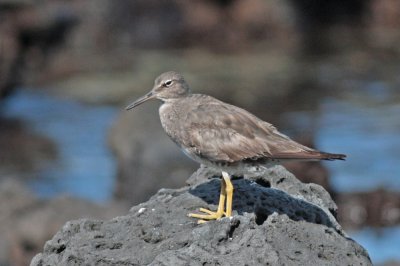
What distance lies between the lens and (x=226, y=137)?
25.3 ft

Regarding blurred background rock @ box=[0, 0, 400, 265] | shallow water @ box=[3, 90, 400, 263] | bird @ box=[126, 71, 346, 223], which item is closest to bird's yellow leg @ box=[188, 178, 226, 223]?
bird @ box=[126, 71, 346, 223]

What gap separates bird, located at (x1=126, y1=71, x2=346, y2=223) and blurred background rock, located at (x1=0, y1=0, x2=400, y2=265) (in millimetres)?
4480

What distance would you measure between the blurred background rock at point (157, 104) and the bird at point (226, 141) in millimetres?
4480

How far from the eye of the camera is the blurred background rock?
14672 millimetres

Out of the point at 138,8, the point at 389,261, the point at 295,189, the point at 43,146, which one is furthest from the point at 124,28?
the point at 295,189

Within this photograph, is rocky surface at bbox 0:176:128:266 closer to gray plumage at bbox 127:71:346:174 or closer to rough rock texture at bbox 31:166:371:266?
gray plumage at bbox 127:71:346:174

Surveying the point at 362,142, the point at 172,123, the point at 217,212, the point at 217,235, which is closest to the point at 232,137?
the point at 172,123

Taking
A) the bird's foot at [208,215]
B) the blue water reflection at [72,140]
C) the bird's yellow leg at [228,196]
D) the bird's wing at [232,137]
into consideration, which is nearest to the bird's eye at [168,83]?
the bird's wing at [232,137]

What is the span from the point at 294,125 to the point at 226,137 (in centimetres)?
1372

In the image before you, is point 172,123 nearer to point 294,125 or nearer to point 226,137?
point 226,137

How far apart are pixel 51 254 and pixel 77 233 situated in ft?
0.75

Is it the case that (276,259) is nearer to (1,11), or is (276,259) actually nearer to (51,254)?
(51,254)

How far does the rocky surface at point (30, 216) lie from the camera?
1195cm

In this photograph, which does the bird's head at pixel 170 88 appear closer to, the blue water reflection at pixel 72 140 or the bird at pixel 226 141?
the bird at pixel 226 141
